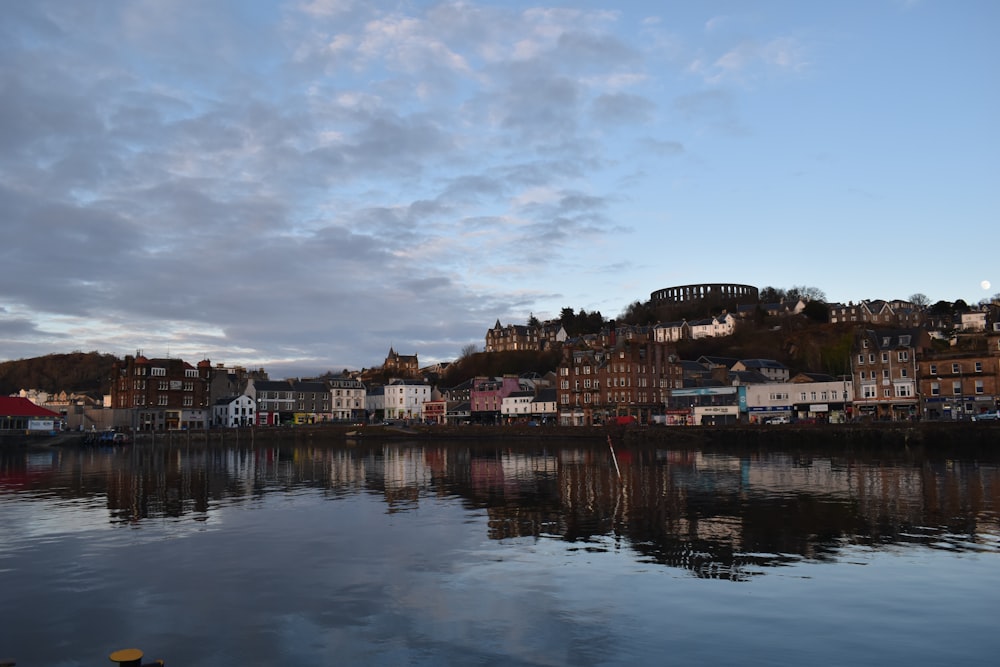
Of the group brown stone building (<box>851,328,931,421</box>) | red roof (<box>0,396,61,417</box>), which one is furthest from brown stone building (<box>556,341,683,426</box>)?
red roof (<box>0,396,61,417</box>)

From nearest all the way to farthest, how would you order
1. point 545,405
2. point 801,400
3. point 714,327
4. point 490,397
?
point 801,400 < point 545,405 < point 490,397 < point 714,327

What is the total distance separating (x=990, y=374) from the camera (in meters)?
72.5

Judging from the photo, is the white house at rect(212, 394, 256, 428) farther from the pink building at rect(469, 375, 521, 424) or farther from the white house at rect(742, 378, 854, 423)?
the white house at rect(742, 378, 854, 423)

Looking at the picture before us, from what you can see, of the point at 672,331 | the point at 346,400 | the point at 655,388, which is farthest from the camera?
the point at 672,331

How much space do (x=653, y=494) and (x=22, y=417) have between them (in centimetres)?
11467

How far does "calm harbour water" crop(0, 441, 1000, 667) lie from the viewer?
13453 millimetres

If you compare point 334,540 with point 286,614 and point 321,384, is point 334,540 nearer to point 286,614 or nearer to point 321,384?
point 286,614

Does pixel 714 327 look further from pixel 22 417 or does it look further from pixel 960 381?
pixel 22 417

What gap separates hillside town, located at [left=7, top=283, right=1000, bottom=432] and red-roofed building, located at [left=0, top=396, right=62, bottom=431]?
264 millimetres

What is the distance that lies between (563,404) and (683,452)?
45.4 meters

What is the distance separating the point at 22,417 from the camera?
11156 cm

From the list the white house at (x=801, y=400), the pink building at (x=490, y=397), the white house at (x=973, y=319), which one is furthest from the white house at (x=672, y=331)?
→ the white house at (x=801, y=400)

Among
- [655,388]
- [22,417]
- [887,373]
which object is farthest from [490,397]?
[22,417]

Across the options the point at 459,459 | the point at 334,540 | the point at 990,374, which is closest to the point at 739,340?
the point at 990,374
